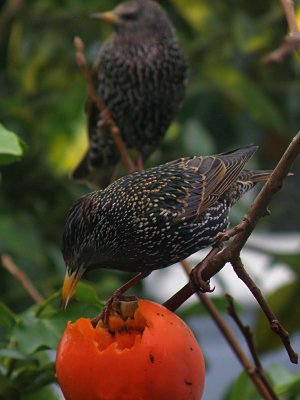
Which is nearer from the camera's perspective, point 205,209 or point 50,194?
point 205,209

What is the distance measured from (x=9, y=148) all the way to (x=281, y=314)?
1.46m

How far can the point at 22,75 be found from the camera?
12.1 feet

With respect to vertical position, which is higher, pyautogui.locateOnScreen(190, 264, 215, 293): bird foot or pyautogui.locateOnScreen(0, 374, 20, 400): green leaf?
pyautogui.locateOnScreen(190, 264, 215, 293): bird foot

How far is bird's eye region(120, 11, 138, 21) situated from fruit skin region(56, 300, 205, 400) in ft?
6.80

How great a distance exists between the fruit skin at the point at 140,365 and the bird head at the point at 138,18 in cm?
200

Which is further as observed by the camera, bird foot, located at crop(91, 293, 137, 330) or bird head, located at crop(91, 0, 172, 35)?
bird head, located at crop(91, 0, 172, 35)

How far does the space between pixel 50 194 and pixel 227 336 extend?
179cm

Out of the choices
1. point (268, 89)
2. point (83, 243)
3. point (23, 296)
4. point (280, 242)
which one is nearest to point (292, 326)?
point (23, 296)

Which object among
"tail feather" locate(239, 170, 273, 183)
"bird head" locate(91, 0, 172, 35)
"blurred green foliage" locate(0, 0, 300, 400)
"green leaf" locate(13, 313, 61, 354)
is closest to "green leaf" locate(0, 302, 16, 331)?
"green leaf" locate(13, 313, 61, 354)

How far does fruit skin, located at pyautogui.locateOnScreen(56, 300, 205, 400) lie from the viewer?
1.32 meters

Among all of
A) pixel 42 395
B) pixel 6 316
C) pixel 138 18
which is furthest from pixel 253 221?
pixel 138 18

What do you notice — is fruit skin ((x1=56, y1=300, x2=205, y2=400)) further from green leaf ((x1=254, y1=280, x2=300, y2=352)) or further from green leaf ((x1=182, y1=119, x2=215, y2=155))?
green leaf ((x1=182, y1=119, x2=215, y2=155))

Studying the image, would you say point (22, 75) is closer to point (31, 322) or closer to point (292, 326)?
point (292, 326)

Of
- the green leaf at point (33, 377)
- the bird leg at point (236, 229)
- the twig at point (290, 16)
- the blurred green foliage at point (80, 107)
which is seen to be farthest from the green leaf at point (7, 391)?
the blurred green foliage at point (80, 107)
